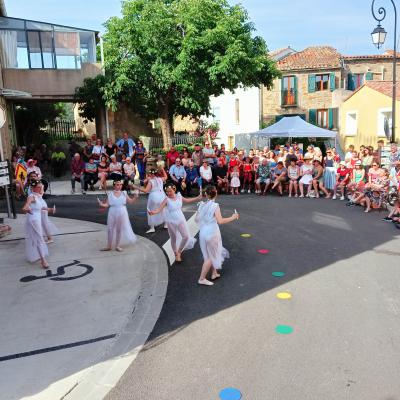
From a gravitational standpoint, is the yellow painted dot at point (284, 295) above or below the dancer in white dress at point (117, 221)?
below

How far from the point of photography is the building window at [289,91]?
1357 inches

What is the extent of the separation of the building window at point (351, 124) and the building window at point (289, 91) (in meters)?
7.10

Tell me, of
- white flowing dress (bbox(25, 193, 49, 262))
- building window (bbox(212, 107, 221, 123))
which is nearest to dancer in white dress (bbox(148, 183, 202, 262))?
white flowing dress (bbox(25, 193, 49, 262))

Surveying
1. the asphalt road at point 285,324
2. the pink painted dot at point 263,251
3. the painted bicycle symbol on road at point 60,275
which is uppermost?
the pink painted dot at point 263,251

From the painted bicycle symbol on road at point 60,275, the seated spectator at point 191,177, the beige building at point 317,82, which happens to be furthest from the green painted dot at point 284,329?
the beige building at point 317,82

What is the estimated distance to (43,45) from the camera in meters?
20.9

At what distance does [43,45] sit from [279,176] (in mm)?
13321

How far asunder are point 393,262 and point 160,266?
4009 millimetres

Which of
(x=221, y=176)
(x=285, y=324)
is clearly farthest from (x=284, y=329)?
(x=221, y=176)

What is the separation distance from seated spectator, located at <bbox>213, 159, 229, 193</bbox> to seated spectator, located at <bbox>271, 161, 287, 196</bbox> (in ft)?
5.38

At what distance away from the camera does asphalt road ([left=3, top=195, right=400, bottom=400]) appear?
4172 mm

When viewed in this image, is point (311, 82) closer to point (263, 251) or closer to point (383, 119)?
point (383, 119)

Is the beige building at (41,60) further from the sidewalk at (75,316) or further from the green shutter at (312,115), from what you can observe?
the green shutter at (312,115)

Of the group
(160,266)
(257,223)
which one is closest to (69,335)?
(160,266)
